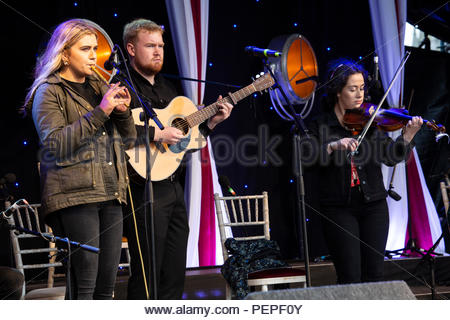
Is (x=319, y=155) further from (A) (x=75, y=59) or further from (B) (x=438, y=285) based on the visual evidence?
(B) (x=438, y=285)

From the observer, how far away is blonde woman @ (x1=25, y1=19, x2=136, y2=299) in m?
2.12

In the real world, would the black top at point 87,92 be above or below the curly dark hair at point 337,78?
below

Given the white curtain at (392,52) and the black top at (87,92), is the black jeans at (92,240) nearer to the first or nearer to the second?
the black top at (87,92)

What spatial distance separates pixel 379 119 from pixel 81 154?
1952 millimetres

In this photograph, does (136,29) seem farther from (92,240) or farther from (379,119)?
(379,119)

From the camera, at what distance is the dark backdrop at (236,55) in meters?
4.18

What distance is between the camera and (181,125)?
3.28 m

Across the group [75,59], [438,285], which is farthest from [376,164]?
[438,285]

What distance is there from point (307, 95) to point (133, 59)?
2.64 m

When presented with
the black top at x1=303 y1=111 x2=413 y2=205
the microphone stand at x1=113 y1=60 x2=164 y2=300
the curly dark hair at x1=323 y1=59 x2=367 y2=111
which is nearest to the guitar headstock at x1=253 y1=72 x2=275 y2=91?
the curly dark hair at x1=323 y1=59 x2=367 y2=111

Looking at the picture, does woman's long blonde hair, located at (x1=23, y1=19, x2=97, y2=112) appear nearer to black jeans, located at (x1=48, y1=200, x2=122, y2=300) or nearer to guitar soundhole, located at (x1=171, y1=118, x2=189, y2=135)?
black jeans, located at (x1=48, y1=200, x2=122, y2=300)

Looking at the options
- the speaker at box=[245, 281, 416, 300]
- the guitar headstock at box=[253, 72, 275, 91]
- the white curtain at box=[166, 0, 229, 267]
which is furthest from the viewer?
the white curtain at box=[166, 0, 229, 267]

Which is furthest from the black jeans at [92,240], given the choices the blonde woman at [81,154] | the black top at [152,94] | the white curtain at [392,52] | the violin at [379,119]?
the white curtain at [392,52]

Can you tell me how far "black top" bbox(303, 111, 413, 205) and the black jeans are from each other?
1.22 meters
